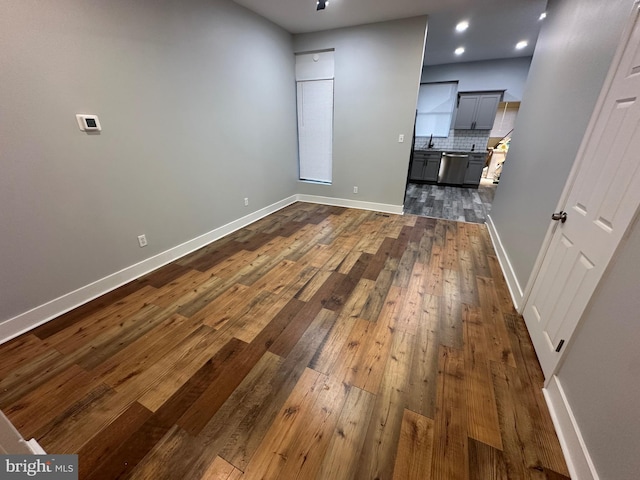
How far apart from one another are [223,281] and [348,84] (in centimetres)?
359

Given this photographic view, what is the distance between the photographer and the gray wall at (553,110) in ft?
4.96

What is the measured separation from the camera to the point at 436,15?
330cm

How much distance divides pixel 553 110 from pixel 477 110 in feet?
15.6

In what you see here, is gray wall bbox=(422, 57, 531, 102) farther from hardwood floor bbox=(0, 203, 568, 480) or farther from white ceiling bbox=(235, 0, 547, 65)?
hardwood floor bbox=(0, 203, 568, 480)

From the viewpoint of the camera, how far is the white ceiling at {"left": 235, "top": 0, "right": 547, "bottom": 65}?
2988mm

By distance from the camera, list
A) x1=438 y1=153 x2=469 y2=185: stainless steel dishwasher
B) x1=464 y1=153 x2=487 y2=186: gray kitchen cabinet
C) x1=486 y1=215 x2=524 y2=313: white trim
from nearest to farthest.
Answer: x1=486 y1=215 x2=524 y2=313: white trim
x1=464 y1=153 x2=487 y2=186: gray kitchen cabinet
x1=438 y1=153 x2=469 y2=185: stainless steel dishwasher

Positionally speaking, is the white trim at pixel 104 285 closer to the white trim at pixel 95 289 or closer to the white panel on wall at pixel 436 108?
the white trim at pixel 95 289

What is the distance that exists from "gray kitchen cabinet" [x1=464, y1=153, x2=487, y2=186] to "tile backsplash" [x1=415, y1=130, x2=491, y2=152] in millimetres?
490

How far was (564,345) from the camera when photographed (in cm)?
132

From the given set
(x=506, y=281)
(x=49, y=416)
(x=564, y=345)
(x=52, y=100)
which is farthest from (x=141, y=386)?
(x=506, y=281)

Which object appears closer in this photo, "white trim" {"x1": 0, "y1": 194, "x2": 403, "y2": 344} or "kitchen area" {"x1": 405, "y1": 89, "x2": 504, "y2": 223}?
"white trim" {"x1": 0, "y1": 194, "x2": 403, "y2": 344}

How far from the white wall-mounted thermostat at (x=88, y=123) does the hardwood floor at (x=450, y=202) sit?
4.23 m

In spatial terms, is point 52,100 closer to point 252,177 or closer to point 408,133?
point 252,177

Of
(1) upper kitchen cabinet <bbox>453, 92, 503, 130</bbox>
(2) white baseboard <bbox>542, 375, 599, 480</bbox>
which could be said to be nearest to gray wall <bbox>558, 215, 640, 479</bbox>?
(2) white baseboard <bbox>542, 375, 599, 480</bbox>
